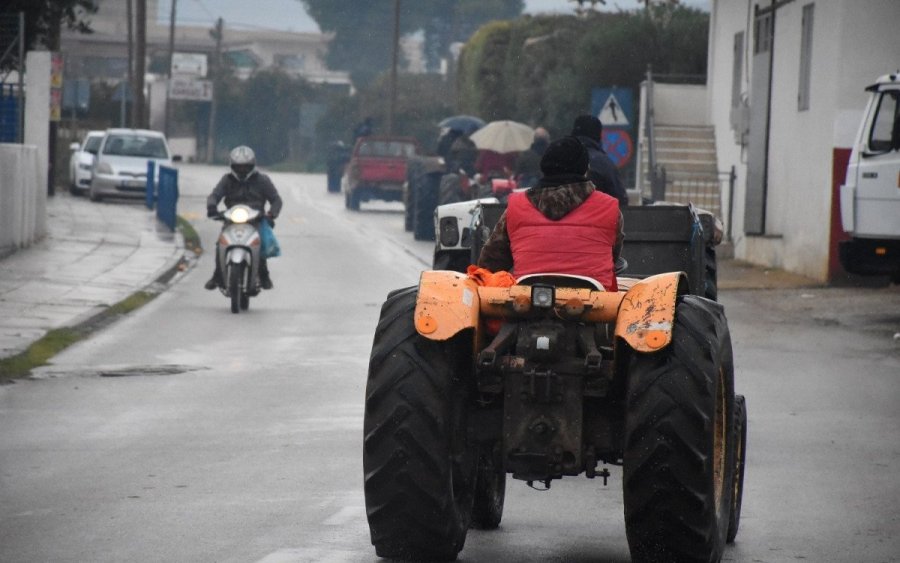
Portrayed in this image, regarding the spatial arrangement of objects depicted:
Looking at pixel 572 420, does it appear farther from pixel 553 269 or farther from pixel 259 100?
pixel 259 100

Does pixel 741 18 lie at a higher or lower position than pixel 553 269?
higher

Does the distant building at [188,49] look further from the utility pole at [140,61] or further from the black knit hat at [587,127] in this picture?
the black knit hat at [587,127]

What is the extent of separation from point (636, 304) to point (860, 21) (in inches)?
673

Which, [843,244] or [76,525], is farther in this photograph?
[843,244]

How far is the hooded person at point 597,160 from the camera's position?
503 inches

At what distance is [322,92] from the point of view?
326 feet

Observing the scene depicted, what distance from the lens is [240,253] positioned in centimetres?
1834

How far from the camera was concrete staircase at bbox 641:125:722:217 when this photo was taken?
3111cm

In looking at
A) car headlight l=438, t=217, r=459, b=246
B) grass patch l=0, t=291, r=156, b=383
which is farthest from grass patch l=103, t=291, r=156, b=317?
car headlight l=438, t=217, r=459, b=246

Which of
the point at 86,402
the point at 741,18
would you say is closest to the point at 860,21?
the point at 741,18

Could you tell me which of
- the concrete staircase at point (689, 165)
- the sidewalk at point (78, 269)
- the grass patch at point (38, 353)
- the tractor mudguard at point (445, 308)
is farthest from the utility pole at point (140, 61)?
the tractor mudguard at point (445, 308)

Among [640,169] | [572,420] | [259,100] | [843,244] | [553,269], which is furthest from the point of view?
[259,100]

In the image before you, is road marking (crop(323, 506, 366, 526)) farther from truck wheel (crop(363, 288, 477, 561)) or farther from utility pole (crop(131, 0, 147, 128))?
utility pole (crop(131, 0, 147, 128))

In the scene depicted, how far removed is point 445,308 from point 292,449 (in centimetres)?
348
